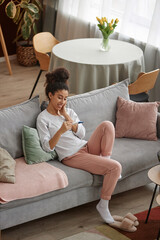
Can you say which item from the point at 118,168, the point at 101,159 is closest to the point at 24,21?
the point at 101,159

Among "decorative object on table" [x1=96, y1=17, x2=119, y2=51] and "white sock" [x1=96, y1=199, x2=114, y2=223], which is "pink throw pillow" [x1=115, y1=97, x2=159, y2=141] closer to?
"white sock" [x1=96, y1=199, x2=114, y2=223]

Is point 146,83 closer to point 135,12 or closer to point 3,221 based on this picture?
point 135,12

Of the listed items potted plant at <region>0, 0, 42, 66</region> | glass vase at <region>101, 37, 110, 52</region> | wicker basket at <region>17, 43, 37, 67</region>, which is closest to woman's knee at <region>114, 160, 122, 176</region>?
glass vase at <region>101, 37, 110, 52</region>

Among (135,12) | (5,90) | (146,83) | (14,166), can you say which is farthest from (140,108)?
(5,90)

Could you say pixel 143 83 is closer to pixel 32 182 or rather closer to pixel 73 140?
pixel 73 140

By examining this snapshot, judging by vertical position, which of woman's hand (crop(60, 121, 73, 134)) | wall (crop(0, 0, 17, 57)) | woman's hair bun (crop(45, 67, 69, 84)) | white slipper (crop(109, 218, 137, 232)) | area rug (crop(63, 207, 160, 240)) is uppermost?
woman's hair bun (crop(45, 67, 69, 84))

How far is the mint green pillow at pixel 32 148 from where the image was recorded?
3.20 metres

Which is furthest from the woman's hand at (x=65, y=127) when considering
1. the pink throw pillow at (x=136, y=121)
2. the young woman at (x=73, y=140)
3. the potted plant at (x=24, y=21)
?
the potted plant at (x=24, y=21)

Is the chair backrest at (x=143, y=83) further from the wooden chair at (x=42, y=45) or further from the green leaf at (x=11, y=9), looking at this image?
the green leaf at (x=11, y=9)

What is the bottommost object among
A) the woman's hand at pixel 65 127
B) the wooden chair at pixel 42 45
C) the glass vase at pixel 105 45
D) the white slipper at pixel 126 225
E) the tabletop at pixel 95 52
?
the white slipper at pixel 126 225

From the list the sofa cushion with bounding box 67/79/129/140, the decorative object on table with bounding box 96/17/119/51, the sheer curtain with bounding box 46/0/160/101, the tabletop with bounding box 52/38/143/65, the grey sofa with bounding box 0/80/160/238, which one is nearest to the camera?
the grey sofa with bounding box 0/80/160/238

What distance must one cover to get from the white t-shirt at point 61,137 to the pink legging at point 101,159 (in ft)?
0.17

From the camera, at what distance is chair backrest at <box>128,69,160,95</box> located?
14.0 ft

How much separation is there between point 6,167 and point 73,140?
1.89 ft
